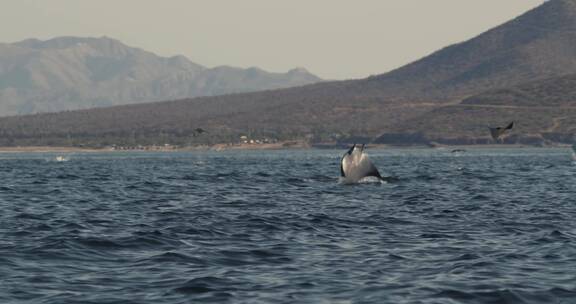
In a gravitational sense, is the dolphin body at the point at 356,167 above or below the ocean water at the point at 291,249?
above

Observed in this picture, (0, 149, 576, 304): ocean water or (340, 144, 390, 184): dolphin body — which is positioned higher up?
(340, 144, 390, 184): dolphin body

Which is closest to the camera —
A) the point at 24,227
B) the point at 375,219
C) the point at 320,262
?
the point at 320,262

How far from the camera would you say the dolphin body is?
130ft

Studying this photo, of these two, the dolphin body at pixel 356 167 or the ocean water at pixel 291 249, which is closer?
the ocean water at pixel 291 249

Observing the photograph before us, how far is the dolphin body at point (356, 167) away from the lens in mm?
39719

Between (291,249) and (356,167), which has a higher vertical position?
(356,167)

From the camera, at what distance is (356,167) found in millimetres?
41438

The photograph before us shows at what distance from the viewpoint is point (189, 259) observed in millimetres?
20312

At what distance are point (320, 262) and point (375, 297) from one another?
12.3 ft

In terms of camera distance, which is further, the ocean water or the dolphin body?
the dolphin body

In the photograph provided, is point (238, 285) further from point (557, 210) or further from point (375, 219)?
point (557, 210)

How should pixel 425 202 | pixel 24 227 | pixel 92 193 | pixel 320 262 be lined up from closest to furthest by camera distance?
1. pixel 320 262
2. pixel 24 227
3. pixel 425 202
4. pixel 92 193

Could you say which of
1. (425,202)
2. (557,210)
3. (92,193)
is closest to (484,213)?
→ (557,210)

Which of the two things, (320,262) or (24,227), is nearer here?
(320,262)
